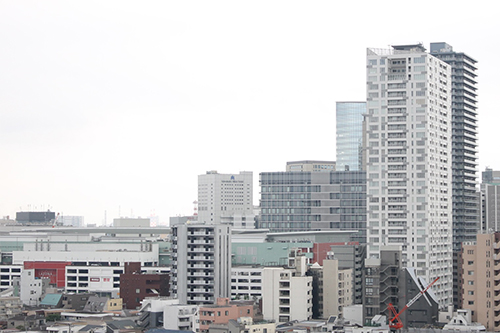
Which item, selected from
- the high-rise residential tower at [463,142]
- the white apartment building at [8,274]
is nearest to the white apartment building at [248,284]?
the high-rise residential tower at [463,142]

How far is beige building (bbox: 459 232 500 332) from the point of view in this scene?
382ft

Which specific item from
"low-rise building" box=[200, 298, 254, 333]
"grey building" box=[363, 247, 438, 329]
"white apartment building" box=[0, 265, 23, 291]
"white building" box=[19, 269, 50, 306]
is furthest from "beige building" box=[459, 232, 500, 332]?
"white apartment building" box=[0, 265, 23, 291]

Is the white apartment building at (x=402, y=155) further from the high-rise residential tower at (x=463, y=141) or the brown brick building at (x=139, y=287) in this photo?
the brown brick building at (x=139, y=287)

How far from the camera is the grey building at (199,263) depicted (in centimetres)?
14438

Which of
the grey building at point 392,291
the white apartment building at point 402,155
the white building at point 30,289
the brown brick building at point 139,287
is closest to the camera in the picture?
the grey building at point 392,291

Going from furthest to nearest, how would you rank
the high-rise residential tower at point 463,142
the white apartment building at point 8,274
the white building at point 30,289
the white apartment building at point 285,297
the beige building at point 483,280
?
the high-rise residential tower at point 463,142, the white apartment building at point 8,274, the white building at point 30,289, the white apartment building at point 285,297, the beige building at point 483,280

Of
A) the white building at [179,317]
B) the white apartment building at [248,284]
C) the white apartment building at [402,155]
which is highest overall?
the white apartment building at [402,155]

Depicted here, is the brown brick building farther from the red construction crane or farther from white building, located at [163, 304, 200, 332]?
the red construction crane

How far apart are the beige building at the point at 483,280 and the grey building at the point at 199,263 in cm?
4581

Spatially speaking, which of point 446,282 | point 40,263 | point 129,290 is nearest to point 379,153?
point 446,282

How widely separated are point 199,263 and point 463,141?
3127 inches

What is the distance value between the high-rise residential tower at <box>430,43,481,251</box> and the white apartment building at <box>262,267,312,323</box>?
69034mm

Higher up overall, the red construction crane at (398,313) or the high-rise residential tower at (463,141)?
the high-rise residential tower at (463,141)

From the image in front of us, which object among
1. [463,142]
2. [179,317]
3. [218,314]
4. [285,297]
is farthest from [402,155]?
[179,317]
